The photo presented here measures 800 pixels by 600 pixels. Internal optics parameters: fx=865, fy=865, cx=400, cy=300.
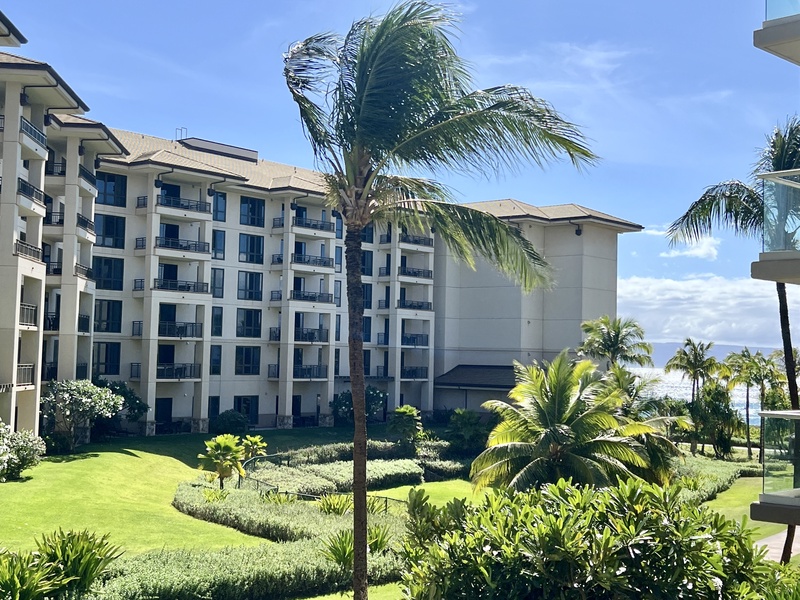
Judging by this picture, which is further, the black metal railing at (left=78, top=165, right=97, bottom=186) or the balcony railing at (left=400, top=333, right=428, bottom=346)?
the balcony railing at (left=400, top=333, right=428, bottom=346)

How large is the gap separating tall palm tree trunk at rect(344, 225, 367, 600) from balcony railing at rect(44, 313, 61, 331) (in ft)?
100.0

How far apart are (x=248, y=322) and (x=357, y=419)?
133ft

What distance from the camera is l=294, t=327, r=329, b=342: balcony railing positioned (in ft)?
181

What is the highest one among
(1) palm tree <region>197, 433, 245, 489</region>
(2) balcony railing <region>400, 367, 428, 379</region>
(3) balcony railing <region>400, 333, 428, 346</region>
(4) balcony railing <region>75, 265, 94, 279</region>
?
(4) balcony railing <region>75, 265, 94, 279</region>

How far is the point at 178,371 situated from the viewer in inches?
1946

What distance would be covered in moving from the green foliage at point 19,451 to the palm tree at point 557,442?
1635 cm

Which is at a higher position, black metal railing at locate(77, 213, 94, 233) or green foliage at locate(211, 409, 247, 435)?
black metal railing at locate(77, 213, 94, 233)

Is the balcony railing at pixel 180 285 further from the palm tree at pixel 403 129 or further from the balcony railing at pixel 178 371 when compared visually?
the palm tree at pixel 403 129

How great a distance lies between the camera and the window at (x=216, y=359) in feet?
174

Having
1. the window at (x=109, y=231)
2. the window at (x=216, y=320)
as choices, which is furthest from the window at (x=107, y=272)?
the window at (x=216, y=320)

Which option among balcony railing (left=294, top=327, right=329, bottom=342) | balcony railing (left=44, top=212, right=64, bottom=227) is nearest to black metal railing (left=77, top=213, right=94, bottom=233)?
balcony railing (left=44, top=212, right=64, bottom=227)

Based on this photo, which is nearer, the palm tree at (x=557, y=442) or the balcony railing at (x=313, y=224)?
the palm tree at (x=557, y=442)

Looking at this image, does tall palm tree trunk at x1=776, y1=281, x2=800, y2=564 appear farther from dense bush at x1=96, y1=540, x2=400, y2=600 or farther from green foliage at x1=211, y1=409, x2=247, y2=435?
green foliage at x1=211, y1=409, x2=247, y2=435

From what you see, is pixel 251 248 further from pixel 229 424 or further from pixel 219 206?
pixel 229 424
